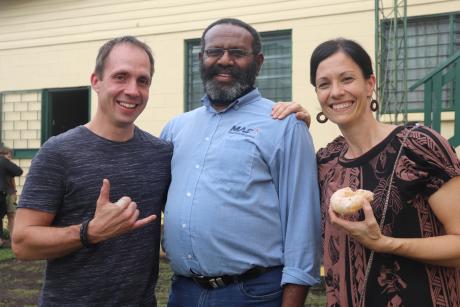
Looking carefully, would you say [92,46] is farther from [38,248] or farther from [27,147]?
[38,248]

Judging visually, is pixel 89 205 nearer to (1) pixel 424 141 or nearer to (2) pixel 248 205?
(2) pixel 248 205

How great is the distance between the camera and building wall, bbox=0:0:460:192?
A: 916 centimetres

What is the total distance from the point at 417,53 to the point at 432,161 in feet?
23.4

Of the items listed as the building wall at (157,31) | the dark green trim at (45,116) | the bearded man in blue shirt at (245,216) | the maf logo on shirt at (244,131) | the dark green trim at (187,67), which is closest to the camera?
the bearded man in blue shirt at (245,216)

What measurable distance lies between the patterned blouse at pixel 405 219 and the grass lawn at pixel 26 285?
3.93 m

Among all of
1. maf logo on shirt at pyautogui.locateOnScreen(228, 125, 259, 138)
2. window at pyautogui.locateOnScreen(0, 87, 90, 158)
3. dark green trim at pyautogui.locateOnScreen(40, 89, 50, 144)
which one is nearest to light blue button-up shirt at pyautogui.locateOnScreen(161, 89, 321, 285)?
maf logo on shirt at pyautogui.locateOnScreen(228, 125, 259, 138)

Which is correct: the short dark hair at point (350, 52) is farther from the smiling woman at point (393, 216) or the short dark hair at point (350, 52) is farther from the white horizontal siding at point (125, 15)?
the white horizontal siding at point (125, 15)

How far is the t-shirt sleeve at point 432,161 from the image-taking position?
7.79 feet

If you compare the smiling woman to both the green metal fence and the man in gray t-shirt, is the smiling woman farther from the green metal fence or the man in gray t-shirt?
the green metal fence

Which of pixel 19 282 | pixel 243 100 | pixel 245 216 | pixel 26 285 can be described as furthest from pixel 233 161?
pixel 19 282

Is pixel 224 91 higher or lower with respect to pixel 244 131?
higher

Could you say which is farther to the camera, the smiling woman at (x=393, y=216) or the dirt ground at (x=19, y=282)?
the dirt ground at (x=19, y=282)

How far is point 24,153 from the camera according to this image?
40.2 ft

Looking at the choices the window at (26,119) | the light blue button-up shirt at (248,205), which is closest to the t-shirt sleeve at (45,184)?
the light blue button-up shirt at (248,205)
